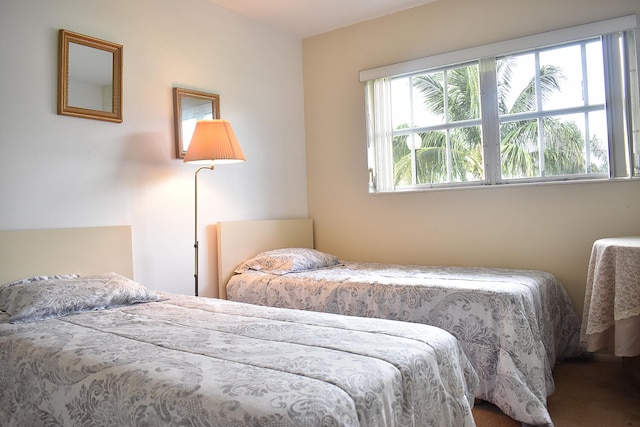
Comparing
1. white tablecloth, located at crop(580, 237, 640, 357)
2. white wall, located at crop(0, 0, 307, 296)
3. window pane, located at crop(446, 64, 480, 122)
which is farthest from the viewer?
window pane, located at crop(446, 64, 480, 122)

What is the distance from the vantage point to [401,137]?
3.65 metres

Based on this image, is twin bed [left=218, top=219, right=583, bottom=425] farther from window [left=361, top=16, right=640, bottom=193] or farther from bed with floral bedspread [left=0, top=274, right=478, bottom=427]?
window [left=361, top=16, right=640, bottom=193]

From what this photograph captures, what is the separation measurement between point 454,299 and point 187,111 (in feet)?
6.69

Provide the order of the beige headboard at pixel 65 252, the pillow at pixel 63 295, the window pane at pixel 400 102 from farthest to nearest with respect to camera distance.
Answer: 1. the window pane at pixel 400 102
2. the beige headboard at pixel 65 252
3. the pillow at pixel 63 295

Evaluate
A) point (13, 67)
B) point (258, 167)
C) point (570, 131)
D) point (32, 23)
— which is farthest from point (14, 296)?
point (570, 131)

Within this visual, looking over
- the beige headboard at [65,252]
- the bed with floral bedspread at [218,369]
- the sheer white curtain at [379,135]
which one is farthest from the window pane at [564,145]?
the beige headboard at [65,252]

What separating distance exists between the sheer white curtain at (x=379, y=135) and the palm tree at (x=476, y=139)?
0.27 feet

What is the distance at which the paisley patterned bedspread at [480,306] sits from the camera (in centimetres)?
207

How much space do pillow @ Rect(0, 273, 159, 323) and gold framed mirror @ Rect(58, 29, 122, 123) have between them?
0.90 m

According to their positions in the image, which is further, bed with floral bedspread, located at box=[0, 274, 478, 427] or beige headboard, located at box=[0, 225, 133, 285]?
beige headboard, located at box=[0, 225, 133, 285]

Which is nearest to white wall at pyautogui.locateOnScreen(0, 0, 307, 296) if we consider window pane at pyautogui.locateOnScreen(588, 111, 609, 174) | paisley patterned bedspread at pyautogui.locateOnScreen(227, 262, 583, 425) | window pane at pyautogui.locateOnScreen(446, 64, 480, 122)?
paisley patterned bedspread at pyautogui.locateOnScreen(227, 262, 583, 425)

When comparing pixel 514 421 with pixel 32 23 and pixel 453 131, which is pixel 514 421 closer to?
pixel 453 131

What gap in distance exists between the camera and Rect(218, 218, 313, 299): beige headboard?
3166 millimetres

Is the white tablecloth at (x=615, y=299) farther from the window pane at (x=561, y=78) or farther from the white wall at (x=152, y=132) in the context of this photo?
the white wall at (x=152, y=132)
